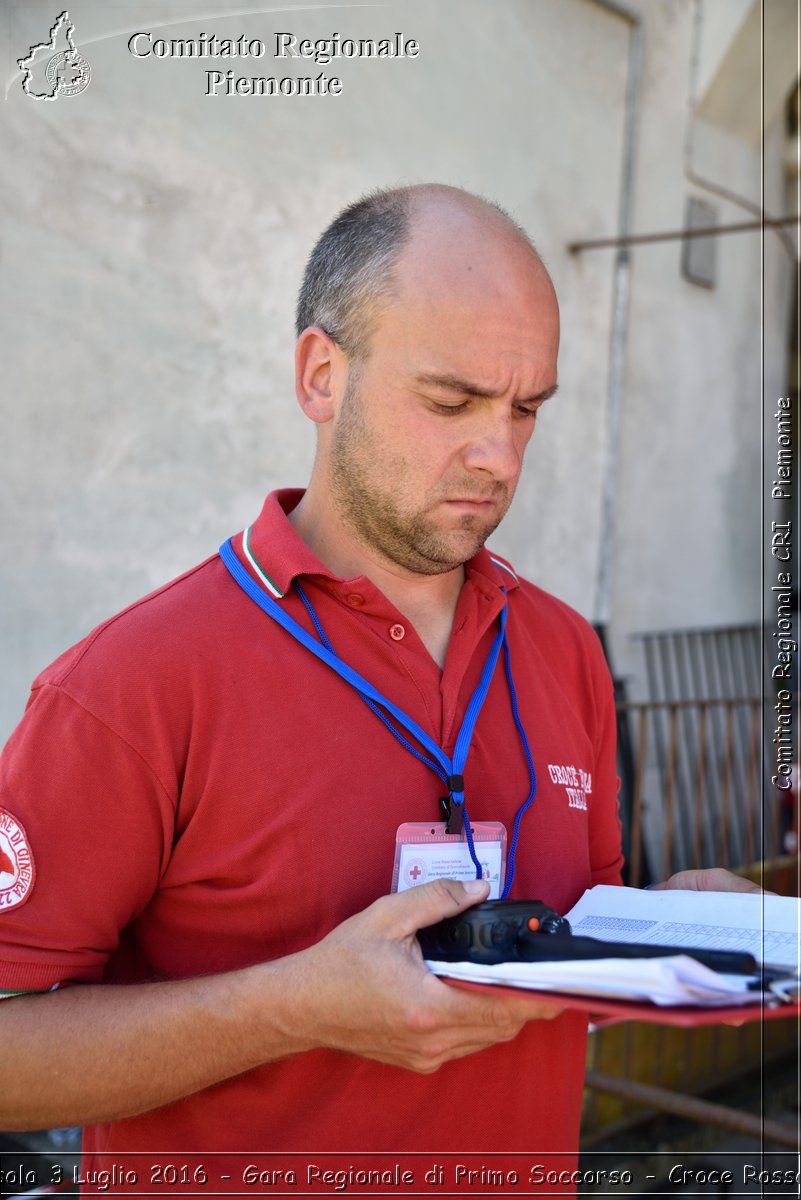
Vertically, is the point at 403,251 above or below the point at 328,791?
above

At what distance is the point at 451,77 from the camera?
518 centimetres

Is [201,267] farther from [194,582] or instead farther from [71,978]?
[71,978]

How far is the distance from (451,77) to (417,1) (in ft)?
1.16

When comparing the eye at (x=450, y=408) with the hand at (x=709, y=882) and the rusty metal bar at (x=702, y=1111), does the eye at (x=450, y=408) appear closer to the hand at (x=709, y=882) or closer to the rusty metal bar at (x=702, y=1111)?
the hand at (x=709, y=882)

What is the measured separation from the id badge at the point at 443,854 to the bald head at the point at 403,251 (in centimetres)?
71

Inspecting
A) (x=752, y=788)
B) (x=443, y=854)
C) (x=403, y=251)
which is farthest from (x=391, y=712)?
(x=752, y=788)

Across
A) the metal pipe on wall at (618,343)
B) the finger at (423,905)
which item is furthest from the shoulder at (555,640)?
the metal pipe on wall at (618,343)

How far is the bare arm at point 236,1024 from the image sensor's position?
50.0 inches

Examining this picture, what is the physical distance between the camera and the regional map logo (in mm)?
3586

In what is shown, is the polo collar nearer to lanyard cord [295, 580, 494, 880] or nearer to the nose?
lanyard cord [295, 580, 494, 880]

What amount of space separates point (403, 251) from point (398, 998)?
1042 millimetres

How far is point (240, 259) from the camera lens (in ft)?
14.2

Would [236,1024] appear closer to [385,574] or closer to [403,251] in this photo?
[385,574]

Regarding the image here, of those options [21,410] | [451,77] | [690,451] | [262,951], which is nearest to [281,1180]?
[262,951]
